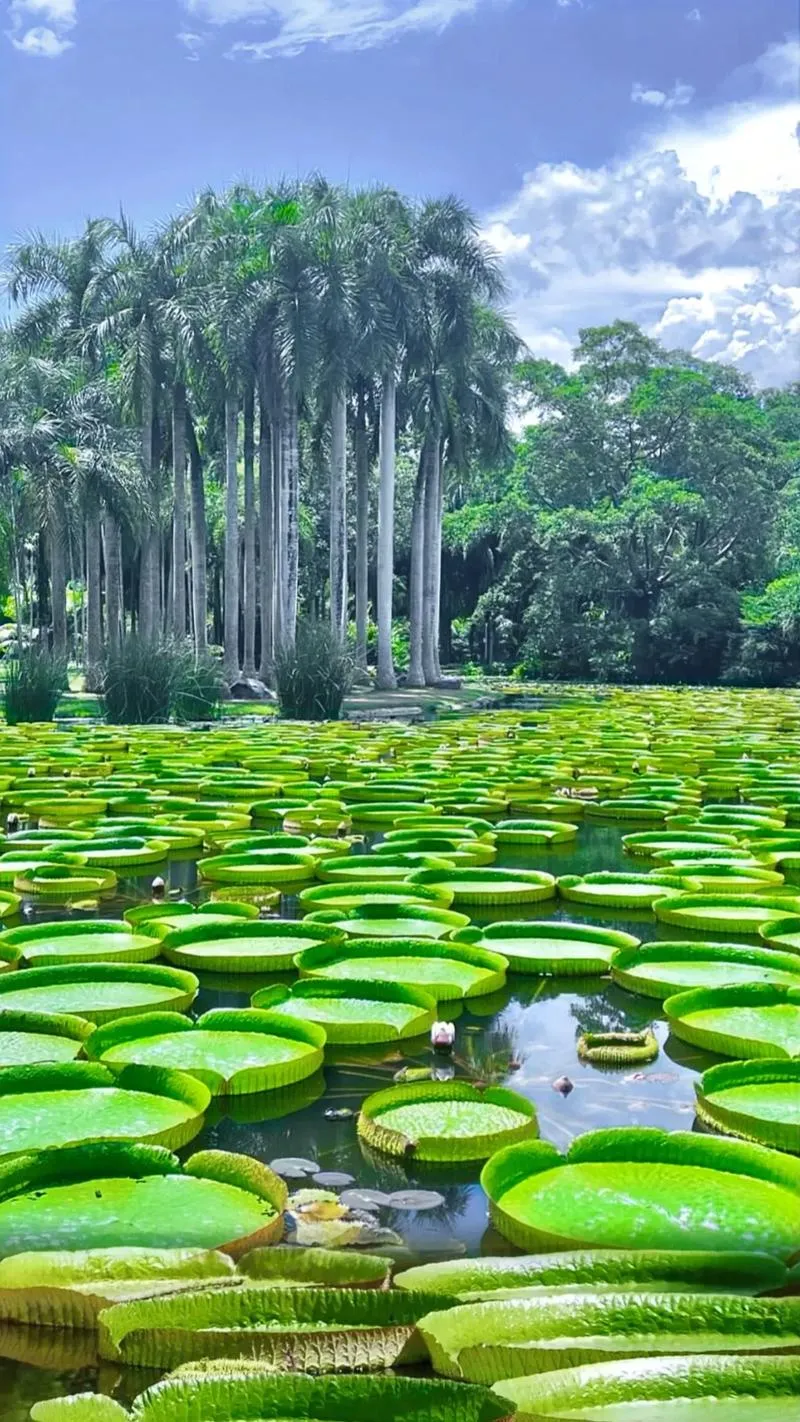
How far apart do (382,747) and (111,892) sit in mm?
6590

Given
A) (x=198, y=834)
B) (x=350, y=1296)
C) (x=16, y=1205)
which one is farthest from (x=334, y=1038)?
(x=198, y=834)

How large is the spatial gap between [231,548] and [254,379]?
11.8 ft

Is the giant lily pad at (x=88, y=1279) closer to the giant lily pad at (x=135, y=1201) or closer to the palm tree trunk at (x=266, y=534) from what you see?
the giant lily pad at (x=135, y=1201)

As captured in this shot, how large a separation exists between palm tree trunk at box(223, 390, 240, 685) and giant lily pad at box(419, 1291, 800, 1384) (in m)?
23.7

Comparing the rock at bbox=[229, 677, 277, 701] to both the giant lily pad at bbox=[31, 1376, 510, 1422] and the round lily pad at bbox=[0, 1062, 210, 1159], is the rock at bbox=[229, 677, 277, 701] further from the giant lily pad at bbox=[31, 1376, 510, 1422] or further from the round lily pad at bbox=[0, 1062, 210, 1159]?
the giant lily pad at bbox=[31, 1376, 510, 1422]

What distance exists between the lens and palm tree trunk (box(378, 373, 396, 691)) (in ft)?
83.6

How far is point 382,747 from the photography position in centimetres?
1163

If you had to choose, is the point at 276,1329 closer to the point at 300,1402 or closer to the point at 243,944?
the point at 300,1402

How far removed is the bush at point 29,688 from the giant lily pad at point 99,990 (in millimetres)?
12320

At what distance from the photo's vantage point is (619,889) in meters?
4.83

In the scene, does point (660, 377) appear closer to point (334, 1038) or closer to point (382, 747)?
point (382, 747)

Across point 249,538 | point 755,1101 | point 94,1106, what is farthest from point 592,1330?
point 249,538

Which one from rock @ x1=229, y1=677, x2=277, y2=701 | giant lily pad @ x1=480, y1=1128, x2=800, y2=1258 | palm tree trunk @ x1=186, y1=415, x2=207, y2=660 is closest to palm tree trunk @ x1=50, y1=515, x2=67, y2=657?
palm tree trunk @ x1=186, y1=415, x2=207, y2=660

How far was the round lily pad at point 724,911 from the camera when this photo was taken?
426cm
